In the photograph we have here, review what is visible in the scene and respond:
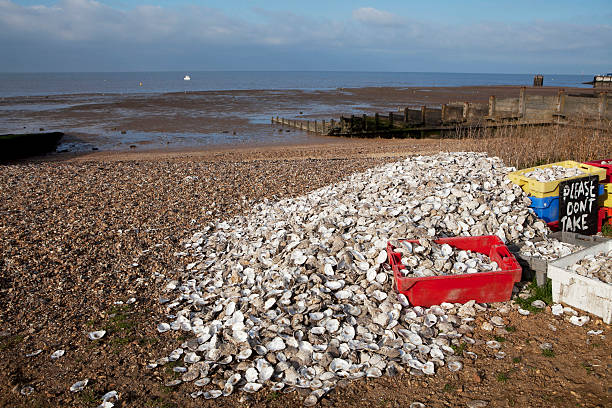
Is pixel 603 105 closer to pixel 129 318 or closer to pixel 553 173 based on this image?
pixel 553 173

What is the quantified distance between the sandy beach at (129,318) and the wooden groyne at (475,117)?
12.6 metres

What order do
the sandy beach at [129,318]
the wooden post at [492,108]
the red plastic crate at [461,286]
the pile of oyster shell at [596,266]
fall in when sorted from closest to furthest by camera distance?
the sandy beach at [129,318]
the pile of oyster shell at [596,266]
the red plastic crate at [461,286]
the wooden post at [492,108]

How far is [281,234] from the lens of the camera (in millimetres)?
5961

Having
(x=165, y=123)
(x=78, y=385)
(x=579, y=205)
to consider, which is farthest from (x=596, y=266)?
→ (x=165, y=123)

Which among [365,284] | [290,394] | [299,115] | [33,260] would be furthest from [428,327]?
[299,115]

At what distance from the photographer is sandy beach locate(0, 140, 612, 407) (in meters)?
3.51

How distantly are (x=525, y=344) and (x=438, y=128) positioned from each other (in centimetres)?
2081

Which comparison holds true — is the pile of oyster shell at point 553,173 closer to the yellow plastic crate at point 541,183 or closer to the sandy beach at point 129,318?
the yellow plastic crate at point 541,183

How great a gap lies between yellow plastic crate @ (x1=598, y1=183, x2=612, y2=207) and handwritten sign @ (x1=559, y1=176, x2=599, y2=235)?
37 centimetres

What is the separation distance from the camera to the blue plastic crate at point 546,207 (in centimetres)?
623

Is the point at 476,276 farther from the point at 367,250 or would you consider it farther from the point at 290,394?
the point at 290,394

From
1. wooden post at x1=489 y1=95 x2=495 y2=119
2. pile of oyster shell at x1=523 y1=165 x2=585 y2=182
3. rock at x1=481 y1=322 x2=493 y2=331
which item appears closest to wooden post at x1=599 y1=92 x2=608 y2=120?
wooden post at x1=489 y1=95 x2=495 y2=119

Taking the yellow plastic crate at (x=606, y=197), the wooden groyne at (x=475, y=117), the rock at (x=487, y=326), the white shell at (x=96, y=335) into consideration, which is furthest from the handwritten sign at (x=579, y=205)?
the wooden groyne at (x=475, y=117)

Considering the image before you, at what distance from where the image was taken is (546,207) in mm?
6246
